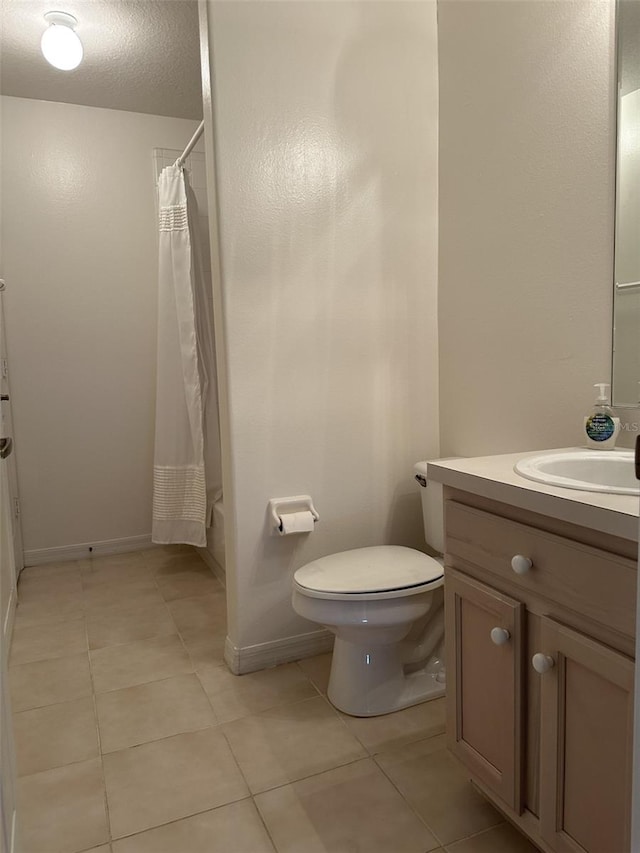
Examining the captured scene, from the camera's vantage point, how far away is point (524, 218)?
1.79 m

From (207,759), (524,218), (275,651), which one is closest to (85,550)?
(275,651)

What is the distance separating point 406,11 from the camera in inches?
84.0

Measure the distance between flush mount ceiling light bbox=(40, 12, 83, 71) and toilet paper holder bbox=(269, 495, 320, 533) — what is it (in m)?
1.96

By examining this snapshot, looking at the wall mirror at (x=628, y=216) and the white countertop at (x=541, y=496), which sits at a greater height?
the wall mirror at (x=628, y=216)

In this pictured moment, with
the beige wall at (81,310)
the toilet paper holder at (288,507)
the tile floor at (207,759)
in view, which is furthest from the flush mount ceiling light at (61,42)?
the tile floor at (207,759)

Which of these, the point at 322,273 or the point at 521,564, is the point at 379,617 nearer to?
the point at 521,564

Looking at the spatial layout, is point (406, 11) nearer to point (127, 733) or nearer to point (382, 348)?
point (382, 348)

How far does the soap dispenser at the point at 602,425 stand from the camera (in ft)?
4.84

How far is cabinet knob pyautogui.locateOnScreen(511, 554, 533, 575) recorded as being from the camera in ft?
3.77

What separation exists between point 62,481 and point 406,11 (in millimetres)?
2757

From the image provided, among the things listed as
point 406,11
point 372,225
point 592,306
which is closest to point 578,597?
Result: point 592,306

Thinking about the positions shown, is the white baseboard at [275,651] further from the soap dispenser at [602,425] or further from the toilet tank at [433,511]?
the soap dispenser at [602,425]

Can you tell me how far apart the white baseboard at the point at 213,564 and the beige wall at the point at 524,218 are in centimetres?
136

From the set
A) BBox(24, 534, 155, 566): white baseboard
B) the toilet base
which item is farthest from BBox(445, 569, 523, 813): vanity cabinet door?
BBox(24, 534, 155, 566): white baseboard
